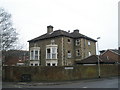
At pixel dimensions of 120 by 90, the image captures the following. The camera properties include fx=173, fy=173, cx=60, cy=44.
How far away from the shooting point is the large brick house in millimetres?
35594

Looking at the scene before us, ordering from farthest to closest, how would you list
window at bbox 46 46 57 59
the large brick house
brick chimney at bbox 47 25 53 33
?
brick chimney at bbox 47 25 53 33
window at bbox 46 46 57 59
the large brick house

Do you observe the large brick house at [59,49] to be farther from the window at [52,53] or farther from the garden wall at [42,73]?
the garden wall at [42,73]

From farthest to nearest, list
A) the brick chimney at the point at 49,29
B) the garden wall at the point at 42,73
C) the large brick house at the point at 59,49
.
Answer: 1. the brick chimney at the point at 49,29
2. the large brick house at the point at 59,49
3. the garden wall at the point at 42,73

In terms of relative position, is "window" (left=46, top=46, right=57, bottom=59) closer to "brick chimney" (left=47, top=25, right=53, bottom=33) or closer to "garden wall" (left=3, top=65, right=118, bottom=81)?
"brick chimney" (left=47, top=25, right=53, bottom=33)

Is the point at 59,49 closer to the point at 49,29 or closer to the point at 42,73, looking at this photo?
the point at 49,29

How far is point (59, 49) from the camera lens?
1404 inches

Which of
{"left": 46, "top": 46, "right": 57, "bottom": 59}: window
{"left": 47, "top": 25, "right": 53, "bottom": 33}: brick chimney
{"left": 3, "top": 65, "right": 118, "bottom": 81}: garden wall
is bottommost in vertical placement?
{"left": 3, "top": 65, "right": 118, "bottom": 81}: garden wall

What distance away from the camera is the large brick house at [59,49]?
3559 centimetres

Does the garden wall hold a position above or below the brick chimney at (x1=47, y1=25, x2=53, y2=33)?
below

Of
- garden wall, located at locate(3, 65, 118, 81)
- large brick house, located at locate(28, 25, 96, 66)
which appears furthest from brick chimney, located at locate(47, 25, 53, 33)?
garden wall, located at locate(3, 65, 118, 81)

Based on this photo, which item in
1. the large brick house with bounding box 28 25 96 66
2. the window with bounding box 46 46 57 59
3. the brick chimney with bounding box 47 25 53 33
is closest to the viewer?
the large brick house with bounding box 28 25 96 66

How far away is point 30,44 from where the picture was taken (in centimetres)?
4197

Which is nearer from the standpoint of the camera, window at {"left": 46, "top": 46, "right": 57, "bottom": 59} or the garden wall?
the garden wall

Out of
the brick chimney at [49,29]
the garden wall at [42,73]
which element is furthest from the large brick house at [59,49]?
the garden wall at [42,73]
